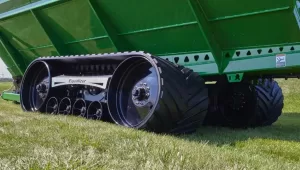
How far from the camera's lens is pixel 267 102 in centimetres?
708

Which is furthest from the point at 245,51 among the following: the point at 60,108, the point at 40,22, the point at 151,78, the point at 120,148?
the point at 40,22

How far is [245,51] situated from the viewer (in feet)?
16.9

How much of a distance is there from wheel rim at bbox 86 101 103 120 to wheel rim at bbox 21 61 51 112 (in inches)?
65.6

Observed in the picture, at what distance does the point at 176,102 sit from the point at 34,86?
445cm

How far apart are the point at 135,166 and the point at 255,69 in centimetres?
279

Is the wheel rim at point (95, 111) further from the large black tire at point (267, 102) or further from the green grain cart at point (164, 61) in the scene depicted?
the large black tire at point (267, 102)

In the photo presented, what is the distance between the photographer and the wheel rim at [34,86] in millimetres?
8031

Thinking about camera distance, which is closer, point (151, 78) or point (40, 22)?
point (151, 78)

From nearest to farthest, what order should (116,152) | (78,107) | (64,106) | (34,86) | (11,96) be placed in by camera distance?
(116,152)
(78,107)
(64,106)
(34,86)
(11,96)

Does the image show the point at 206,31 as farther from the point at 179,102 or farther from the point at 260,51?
the point at 179,102

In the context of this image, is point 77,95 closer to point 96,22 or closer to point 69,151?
point 96,22

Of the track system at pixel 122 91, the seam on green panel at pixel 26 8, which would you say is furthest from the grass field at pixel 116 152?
the seam on green panel at pixel 26 8

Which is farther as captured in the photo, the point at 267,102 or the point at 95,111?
the point at 267,102

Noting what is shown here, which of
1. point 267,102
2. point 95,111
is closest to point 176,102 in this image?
point 95,111
